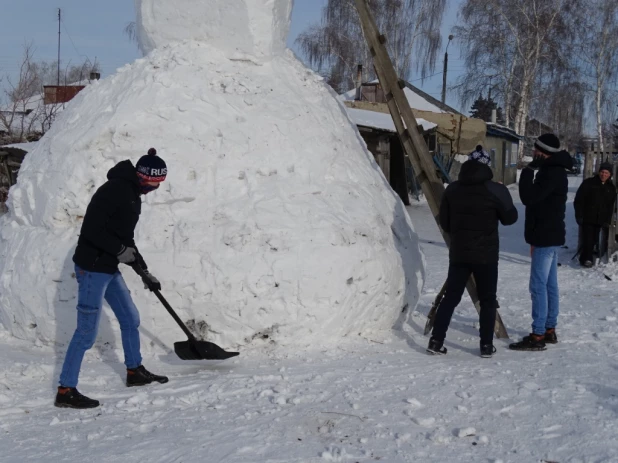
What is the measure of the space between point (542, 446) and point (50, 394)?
2.78 meters

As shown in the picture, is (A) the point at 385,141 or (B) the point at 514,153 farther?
(B) the point at 514,153

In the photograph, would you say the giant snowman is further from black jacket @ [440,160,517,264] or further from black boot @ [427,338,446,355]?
black jacket @ [440,160,517,264]

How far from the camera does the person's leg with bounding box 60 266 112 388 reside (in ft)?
13.0

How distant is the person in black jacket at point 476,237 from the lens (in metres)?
4.75

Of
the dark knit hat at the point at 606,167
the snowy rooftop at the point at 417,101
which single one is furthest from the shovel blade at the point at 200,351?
the snowy rooftop at the point at 417,101

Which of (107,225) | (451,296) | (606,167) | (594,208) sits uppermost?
(606,167)

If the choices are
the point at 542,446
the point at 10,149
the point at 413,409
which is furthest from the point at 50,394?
the point at 10,149

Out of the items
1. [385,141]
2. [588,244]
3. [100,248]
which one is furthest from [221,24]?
[385,141]

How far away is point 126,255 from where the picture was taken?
13.2ft

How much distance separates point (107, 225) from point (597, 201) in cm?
770

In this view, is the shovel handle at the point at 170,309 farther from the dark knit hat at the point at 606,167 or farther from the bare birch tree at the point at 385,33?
the bare birch tree at the point at 385,33

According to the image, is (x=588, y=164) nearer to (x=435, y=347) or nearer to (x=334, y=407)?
(x=435, y=347)

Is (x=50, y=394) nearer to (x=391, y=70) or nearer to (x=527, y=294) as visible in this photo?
(x=391, y=70)

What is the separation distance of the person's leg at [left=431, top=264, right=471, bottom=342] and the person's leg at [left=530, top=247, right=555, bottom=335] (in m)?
0.60
